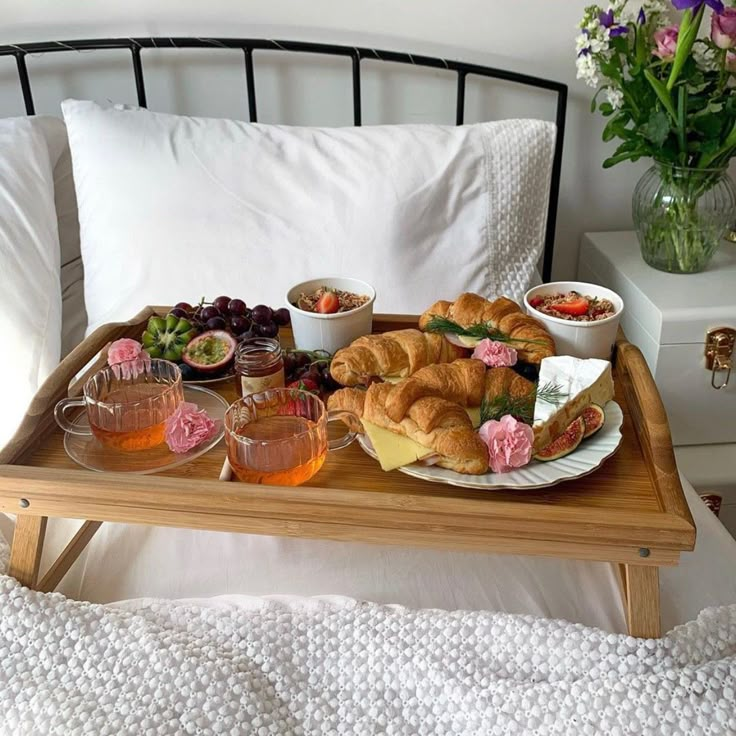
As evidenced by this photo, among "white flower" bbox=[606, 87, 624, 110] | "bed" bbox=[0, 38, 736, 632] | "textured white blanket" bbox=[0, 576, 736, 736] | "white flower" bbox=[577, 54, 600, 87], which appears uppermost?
"white flower" bbox=[577, 54, 600, 87]

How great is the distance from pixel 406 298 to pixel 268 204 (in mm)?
309

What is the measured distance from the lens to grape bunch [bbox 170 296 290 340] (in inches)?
47.5

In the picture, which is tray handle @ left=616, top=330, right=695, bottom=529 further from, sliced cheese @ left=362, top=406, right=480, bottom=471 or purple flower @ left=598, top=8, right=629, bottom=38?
purple flower @ left=598, top=8, right=629, bottom=38

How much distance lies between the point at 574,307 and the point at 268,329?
0.45 m

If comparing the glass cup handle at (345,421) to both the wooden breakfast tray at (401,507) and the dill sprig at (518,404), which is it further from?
the dill sprig at (518,404)

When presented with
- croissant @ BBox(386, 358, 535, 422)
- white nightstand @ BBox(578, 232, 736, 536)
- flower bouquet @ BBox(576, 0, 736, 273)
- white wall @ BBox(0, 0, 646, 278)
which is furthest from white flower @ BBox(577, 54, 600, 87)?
croissant @ BBox(386, 358, 535, 422)

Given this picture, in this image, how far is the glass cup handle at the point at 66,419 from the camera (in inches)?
39.7

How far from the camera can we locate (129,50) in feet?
5.53

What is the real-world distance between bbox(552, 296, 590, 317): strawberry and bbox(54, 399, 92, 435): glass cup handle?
657 millimetres

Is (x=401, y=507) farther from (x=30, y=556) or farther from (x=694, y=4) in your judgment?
(x=694, y=4)

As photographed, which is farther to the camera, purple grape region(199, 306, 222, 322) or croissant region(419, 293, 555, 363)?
purple grape region(199, 306, 222, 322)

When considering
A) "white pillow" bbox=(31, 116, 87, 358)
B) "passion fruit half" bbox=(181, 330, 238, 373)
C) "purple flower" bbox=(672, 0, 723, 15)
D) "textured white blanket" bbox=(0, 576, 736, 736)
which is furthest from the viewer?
"white pillow" bbox=(31, 116, 87, 358)

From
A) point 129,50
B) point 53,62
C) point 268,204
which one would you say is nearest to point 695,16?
point 268,204

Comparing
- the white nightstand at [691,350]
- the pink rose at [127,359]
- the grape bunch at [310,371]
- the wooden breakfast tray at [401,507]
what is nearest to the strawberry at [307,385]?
the grape bunch at [310,371]
